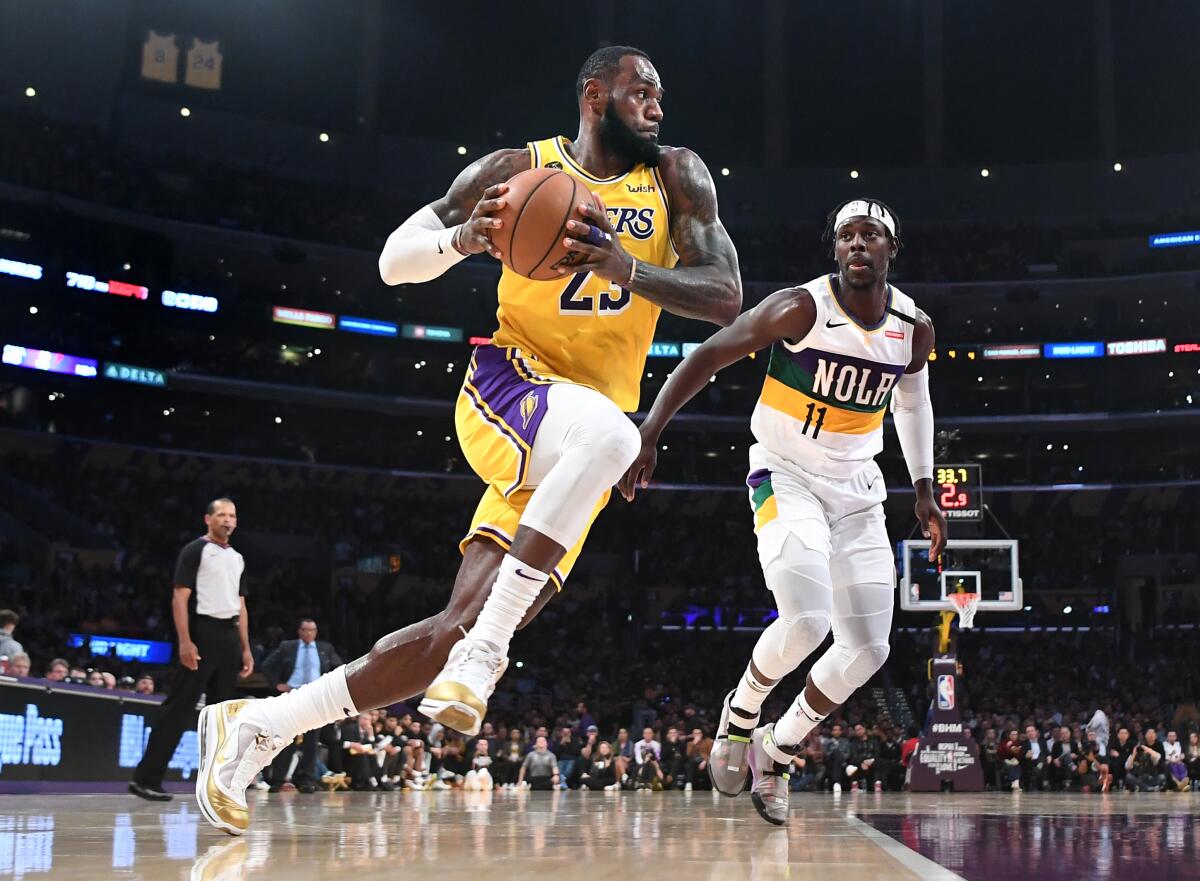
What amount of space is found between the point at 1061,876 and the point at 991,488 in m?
34.0

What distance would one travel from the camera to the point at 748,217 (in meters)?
37.7

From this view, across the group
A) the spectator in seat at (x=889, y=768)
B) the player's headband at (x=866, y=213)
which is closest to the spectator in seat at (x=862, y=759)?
the spectator in seat at (x=889, y=768)

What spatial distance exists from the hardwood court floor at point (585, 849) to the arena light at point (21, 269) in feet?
84.9

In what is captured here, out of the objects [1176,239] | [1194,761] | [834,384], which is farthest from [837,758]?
[1176,239]

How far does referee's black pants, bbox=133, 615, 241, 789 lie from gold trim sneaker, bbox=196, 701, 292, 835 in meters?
4.14

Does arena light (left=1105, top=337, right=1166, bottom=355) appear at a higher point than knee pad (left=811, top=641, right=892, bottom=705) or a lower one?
higher

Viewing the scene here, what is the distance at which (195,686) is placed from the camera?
25.3ft

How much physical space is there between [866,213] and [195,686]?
492 cm

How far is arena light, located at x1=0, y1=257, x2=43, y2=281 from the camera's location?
28552 mm

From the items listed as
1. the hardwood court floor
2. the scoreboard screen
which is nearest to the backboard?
the scoreboard screen

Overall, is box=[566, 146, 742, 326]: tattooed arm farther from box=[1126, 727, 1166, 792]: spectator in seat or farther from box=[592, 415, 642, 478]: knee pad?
box=[1126, 727, 1166, 792]: spectator in seat

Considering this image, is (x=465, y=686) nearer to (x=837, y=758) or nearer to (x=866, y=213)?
(x=866, y=213)

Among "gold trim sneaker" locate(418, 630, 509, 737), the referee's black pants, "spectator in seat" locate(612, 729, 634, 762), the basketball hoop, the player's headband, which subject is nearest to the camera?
"gold trim sneaker" locate(418, 630, 509, 737)

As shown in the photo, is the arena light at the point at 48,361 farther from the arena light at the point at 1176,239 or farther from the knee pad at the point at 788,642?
the arena light at the point at 1176,239
